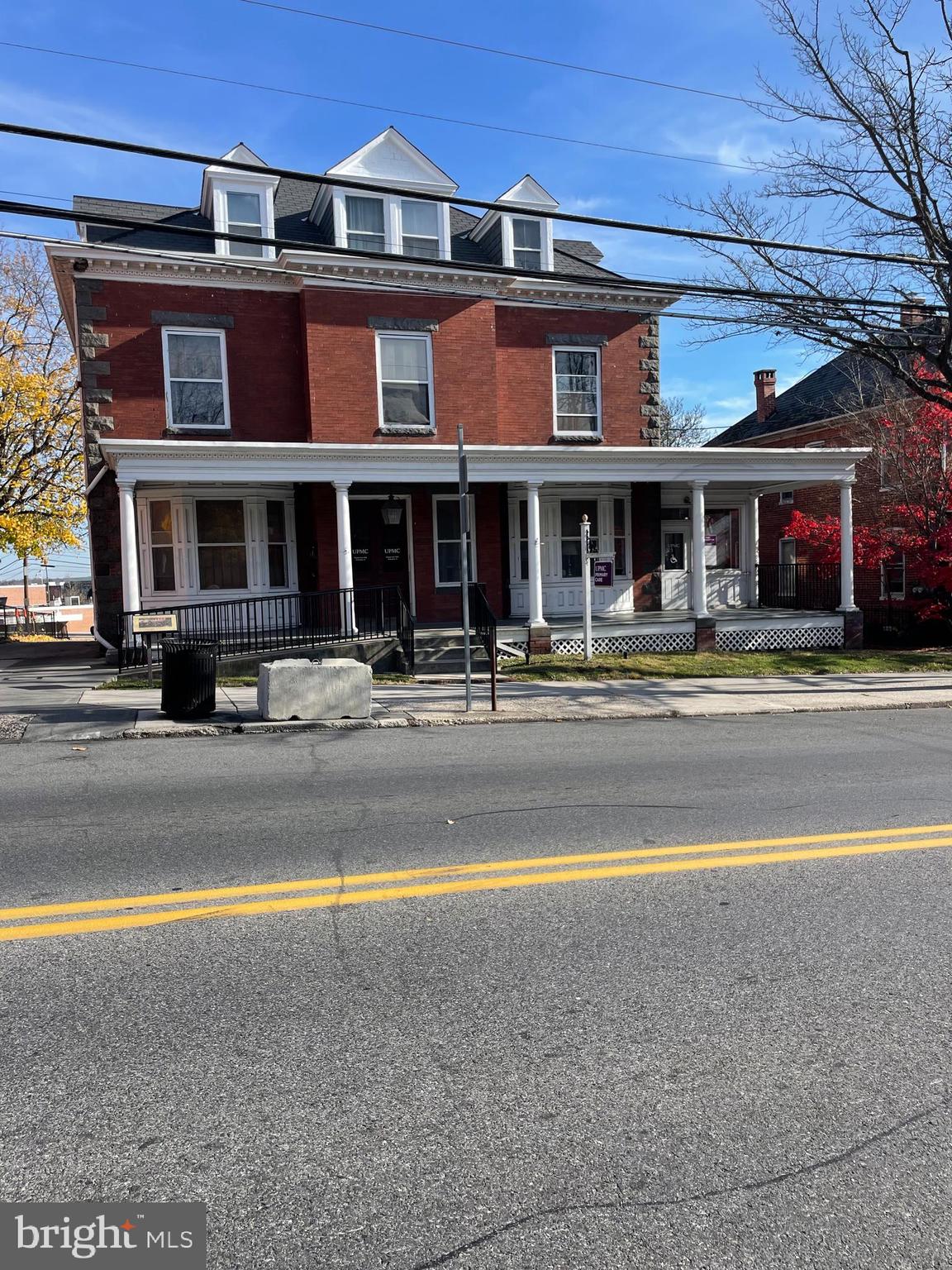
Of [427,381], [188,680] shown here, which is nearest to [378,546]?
[427,381]

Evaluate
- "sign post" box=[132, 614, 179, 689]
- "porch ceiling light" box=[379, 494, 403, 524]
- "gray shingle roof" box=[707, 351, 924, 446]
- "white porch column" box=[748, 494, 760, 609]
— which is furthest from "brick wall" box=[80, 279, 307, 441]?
"gray shingle roof" box=[707, 351, 924, 446]

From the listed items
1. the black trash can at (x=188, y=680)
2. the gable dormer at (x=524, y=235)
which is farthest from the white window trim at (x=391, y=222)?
the black trash can at (x=188, y=680)

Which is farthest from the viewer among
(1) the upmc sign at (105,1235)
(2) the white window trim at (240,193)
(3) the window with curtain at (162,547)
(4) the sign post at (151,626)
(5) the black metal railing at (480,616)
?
(2) the white window trim at (240,193)

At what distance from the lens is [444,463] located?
1744cm

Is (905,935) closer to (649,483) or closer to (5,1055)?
(5,1055)

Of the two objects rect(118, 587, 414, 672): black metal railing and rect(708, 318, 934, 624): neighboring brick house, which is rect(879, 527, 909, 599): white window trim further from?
rect(118, 587, 414, 672): black metal railing

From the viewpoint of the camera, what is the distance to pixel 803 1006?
365 centimetres

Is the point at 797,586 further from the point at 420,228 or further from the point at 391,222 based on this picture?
the point at 391,222

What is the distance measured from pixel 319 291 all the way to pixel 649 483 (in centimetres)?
869

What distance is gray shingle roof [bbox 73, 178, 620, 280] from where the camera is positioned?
19.0 meters

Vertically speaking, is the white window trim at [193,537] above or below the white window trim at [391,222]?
below

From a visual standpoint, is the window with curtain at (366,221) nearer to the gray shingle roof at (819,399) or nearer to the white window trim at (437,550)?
the white window trim at (437,550)

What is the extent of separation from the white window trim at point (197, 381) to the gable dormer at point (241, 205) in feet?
5.98

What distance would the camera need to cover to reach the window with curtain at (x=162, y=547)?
18906 millimetres
